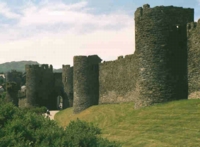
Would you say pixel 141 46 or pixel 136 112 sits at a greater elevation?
pixel 141 46

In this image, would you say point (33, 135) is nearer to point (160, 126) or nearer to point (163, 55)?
point (160, 126)

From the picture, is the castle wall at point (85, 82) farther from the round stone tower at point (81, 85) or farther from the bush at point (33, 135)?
the bush at point (33, 135)

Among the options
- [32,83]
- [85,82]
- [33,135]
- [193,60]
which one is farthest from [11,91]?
[33,135]

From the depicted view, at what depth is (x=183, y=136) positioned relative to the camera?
19.8m

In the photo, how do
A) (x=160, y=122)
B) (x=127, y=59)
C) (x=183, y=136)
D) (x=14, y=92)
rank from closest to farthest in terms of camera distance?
1. (x=183, y=136)
2. (x=160, y=122)
3. (x=127, y=59)
4. (x=14, y=92)

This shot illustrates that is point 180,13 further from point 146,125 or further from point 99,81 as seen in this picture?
point 99,81

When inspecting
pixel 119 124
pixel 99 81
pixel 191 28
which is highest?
pixel 191 28

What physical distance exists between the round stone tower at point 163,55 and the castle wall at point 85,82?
51.2 ft

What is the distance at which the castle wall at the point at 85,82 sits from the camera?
43.1m

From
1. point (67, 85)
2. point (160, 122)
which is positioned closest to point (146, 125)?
point (160, 122)

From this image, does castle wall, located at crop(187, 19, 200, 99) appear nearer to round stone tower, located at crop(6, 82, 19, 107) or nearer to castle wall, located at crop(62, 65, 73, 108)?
round stone tower, located at crop(6, 82, 19, 107)

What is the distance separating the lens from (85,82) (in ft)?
142

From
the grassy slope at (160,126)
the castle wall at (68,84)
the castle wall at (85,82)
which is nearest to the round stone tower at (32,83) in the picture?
the castle wall at (68,84)

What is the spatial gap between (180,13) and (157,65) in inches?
150
